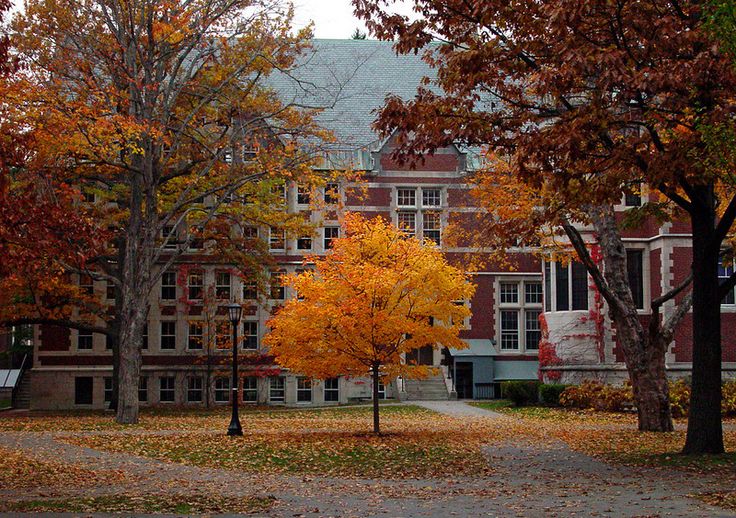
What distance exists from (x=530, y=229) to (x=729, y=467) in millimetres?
5448

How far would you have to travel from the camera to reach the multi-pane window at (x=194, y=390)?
42906 millimetres

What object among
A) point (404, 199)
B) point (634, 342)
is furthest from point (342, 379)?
point (634, 342)

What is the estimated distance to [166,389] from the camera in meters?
42.9

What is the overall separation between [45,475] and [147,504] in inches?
150

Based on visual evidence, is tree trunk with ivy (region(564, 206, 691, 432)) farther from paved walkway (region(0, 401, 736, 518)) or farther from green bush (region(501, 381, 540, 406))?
green bush (region(501, 381, 540, 406))

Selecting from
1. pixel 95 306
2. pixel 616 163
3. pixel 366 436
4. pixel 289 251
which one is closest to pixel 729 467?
pixel 616 163

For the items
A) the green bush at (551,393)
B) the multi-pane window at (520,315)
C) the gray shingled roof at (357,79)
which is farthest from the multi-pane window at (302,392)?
the gray shingled roof at (357,79)

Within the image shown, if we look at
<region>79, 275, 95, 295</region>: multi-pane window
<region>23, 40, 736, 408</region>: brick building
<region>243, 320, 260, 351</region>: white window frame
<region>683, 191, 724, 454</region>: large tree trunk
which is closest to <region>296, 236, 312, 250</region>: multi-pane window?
<region>23, 40, 736, 408</region>: brick building

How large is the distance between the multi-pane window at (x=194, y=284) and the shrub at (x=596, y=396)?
17736 millimetres

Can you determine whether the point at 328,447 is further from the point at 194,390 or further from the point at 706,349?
the point at 194,390

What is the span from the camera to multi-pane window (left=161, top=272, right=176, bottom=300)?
43.2m

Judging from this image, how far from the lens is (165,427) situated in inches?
1015

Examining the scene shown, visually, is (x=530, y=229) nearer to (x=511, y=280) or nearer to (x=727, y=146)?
(x=727, y=146)

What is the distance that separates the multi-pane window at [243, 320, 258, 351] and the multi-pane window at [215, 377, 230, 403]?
1862mm
